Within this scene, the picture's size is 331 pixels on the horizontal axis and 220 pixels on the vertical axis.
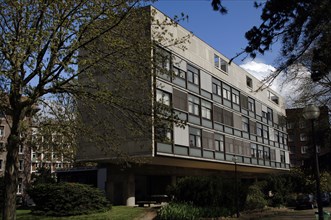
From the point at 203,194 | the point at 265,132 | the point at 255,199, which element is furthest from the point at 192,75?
the point at 265,132

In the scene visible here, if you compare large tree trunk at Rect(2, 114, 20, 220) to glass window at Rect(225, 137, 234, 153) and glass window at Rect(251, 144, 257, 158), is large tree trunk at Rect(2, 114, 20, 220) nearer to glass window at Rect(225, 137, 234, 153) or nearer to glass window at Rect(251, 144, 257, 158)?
glass window at Rect(225, 137, 234, 153)

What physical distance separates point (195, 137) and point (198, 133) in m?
0.74

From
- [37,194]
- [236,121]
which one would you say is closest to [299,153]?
[236,121]

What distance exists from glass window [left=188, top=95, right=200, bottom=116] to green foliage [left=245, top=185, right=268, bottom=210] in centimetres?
820

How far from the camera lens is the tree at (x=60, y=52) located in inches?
539

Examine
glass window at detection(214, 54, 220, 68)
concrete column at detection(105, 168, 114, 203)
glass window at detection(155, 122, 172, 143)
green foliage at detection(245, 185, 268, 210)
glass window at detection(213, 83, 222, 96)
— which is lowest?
green foliage at detection(245, 185, 268, 210)

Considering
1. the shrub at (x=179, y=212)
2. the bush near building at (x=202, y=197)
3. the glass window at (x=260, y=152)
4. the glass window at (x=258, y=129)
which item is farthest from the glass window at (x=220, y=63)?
the shrub at (x=179, y=212)

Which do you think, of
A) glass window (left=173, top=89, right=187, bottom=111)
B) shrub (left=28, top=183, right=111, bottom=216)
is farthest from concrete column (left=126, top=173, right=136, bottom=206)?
shrub (left=28, top=183, right=111, bottom=216)

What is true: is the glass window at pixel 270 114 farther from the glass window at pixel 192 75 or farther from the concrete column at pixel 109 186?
the concrete column at pixel 109 186

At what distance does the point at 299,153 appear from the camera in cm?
10719

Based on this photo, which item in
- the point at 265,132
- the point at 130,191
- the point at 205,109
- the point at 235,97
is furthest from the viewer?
the point at 265,132

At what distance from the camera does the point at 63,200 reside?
77.1 feet

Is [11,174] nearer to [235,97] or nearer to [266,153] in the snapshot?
[235,97]

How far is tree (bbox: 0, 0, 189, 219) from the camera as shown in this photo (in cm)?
1370
